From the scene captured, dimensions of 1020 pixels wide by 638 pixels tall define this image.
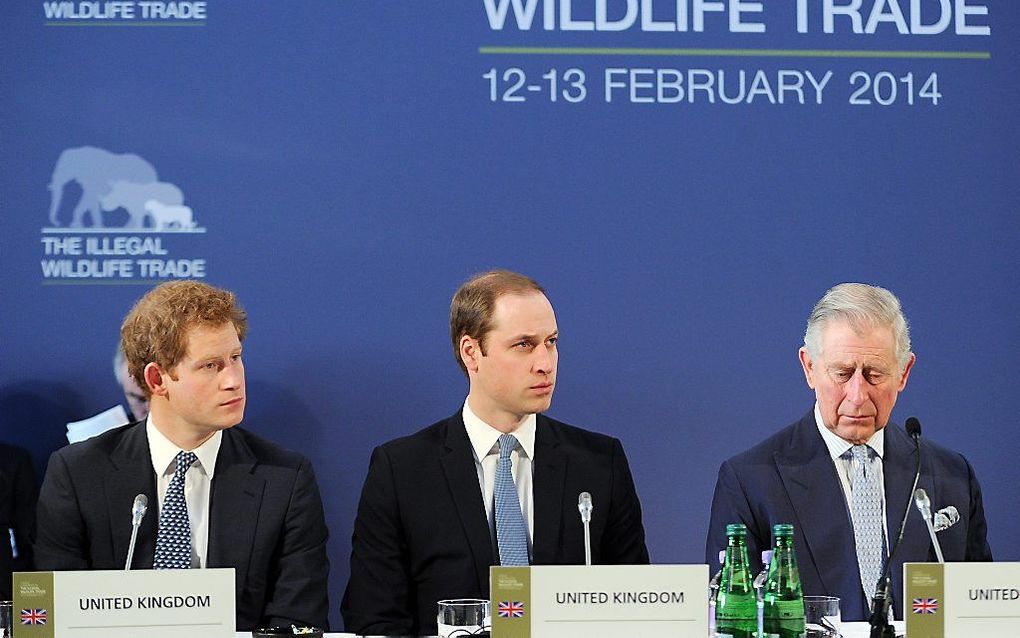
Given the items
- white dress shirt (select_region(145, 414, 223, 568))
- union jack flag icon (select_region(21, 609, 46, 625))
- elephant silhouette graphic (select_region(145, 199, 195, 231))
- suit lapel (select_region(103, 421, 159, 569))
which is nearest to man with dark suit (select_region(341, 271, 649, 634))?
white dress shirt (select_region(145, 414, 223, 568))

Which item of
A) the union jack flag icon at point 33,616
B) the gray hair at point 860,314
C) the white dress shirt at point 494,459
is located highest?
the gray hair at point 860,314

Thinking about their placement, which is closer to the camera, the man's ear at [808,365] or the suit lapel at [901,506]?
the suit lapel at [901,506]

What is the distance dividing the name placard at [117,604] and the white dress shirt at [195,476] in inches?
36.0

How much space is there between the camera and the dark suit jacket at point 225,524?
3.26 meters

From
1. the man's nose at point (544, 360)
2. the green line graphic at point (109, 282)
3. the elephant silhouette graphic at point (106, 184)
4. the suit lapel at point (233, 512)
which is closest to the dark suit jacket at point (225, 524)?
the suit lapel at point (233, 512)

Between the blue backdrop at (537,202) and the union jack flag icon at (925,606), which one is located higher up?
the blue backdrop at (537,202)

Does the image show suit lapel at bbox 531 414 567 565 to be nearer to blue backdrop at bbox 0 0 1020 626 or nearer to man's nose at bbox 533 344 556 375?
man's nose at bbox 533 344 556 375

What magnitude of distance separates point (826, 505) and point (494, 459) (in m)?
0.87

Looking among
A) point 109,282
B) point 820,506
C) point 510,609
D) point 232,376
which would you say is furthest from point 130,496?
point 820,506

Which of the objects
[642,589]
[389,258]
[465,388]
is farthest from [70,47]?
[642,589]

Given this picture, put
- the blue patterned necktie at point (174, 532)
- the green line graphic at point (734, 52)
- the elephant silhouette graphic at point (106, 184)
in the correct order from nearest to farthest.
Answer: the blue patterned necktie at point (174, 532) → the elephant silhouette graphic at point (106, 184) → the green line graphic at point (734, 52)

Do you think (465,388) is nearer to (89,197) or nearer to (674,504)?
(674,504)

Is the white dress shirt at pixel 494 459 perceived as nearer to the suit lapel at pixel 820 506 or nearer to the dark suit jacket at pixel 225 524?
the dark suit jacket at pixel 225 524

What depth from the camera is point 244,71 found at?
13.5 ft
